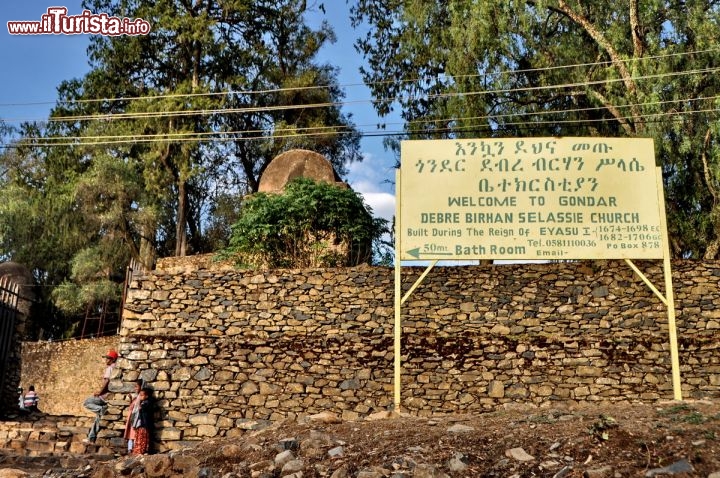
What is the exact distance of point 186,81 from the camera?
25.5 metres

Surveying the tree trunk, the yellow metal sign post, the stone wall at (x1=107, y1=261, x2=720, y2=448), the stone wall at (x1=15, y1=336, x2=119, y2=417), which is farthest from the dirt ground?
the tree trunk

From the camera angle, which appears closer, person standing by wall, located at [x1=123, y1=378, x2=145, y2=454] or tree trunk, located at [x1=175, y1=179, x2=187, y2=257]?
person standing by wall, located at [x1=123, y1=378, x2=145, y2=454]

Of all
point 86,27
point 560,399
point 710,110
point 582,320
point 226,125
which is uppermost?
point 86,27

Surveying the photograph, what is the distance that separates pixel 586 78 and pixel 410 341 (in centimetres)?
1105

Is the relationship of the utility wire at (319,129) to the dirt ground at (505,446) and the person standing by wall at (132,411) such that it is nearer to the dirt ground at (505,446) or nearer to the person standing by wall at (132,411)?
the dirt ground at (505,446)

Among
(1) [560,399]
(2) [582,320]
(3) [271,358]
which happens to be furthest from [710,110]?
(3) [271,358]

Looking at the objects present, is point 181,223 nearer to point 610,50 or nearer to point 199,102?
point 199,102

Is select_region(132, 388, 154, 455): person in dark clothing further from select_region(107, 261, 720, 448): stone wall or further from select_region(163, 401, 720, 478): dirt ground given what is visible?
select_region(163, 401, 720, 478): dirt ground

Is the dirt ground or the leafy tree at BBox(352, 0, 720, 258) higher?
the leafy tree at BBox(352, 0, 720, 258)

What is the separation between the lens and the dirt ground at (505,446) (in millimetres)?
6461

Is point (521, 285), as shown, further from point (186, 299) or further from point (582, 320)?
point (186, 299)

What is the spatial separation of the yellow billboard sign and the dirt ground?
2.86m

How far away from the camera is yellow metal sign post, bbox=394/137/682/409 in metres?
11.1

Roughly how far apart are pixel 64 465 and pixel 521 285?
801 centimetres
